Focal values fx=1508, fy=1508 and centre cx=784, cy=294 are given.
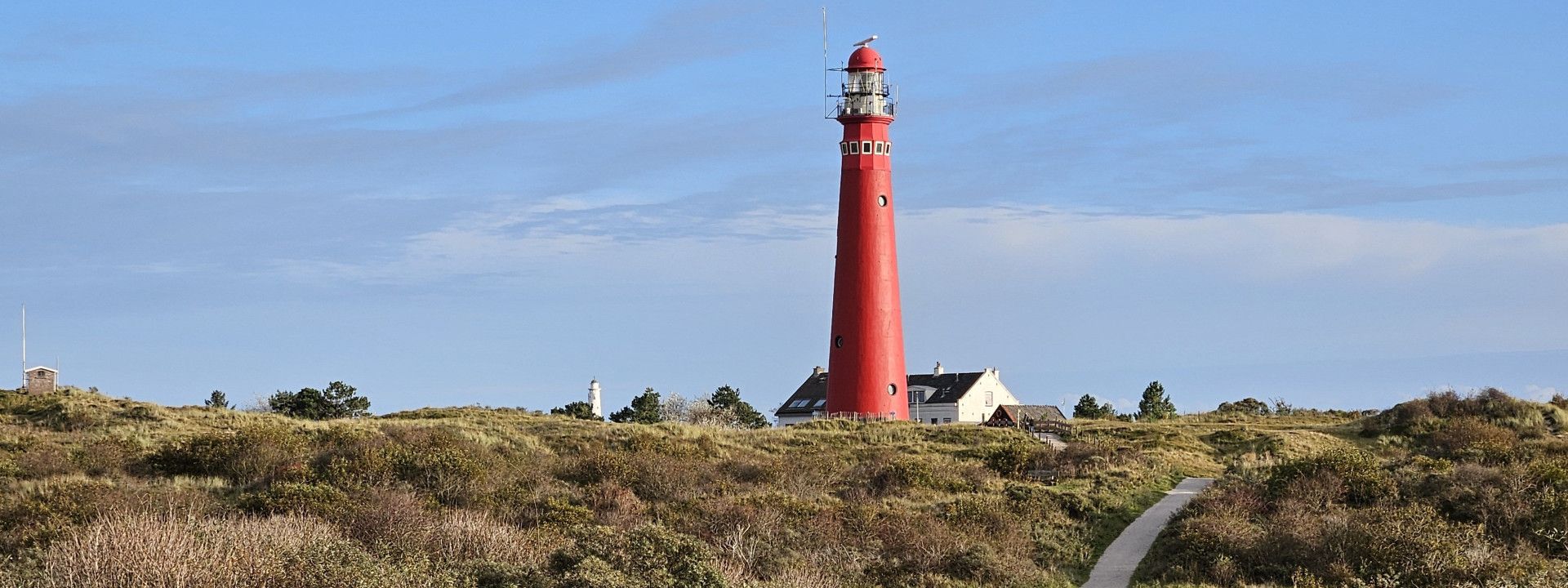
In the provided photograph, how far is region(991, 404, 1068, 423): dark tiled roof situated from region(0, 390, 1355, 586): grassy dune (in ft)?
44.7

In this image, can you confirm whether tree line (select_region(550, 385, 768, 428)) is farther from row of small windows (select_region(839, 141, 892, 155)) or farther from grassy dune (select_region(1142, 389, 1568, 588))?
grassy dune (select_region(1142, 389, 1568, 588))

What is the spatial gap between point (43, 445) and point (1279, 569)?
26316 millimetres

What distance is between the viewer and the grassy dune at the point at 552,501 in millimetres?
15125

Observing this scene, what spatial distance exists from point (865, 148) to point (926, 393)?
859 inches

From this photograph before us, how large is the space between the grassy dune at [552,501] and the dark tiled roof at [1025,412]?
13.6 m

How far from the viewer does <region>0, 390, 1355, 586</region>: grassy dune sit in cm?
1512

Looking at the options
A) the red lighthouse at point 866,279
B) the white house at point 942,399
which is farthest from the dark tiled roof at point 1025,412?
the red lighthouse at point 866,279

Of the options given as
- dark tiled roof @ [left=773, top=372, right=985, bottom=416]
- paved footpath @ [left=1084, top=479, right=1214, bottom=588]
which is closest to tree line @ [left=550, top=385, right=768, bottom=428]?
dark tiled roof @ [left=773, top=372, right=985, bottom=416]

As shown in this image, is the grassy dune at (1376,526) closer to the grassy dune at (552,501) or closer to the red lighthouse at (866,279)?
the grassy dune at (552,501)

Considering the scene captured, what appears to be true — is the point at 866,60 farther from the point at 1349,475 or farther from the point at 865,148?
the point at 1349,475

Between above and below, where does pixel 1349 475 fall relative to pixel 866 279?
below

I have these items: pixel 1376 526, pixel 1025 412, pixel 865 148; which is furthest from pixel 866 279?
pixel 1376 526

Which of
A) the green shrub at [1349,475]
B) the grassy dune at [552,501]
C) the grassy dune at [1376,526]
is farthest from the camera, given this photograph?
the green shrub at [1349,475]

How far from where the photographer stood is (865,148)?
45.2m
